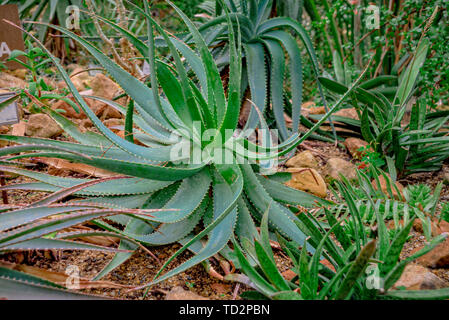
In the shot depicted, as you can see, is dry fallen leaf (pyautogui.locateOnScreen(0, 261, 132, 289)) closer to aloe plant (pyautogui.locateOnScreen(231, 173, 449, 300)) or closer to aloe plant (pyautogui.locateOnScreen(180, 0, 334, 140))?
aloe plant (pyautogui.locateOnScreen(231, 173, 449, 300))

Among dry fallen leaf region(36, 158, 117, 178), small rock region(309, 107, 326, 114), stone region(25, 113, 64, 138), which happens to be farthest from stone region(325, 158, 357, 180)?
stone region(25, 113, 64, 138)

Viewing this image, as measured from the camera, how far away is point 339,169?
157cm

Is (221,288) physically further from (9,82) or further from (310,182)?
(9,82)

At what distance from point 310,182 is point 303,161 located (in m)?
0.20

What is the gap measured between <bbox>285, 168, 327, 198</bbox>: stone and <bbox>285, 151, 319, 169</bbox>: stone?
0.15 meters

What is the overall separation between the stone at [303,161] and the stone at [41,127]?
102 centimetres

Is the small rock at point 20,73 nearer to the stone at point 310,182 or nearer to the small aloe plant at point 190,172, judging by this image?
the small aloe plant at point 190,172

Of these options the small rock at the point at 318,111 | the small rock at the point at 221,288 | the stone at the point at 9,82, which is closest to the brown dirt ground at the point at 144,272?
the small rock at the point at 221,288

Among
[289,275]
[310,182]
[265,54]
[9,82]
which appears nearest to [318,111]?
[265,54]

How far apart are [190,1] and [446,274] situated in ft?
9.92
